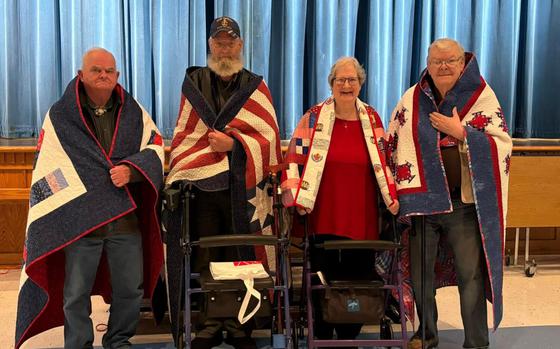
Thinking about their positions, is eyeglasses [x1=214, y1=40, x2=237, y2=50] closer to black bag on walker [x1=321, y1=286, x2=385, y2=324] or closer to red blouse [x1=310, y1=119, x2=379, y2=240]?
red blouse [x1=310, y1=119, x2=379, y2=240]

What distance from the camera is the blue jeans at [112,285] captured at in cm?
276

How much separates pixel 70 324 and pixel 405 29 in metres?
3.24

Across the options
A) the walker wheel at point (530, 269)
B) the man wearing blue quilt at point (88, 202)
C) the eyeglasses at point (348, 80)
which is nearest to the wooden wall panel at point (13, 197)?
the man wearing blue quilt at point (88, 202)

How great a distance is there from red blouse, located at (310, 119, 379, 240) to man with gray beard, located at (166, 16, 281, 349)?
315 mm

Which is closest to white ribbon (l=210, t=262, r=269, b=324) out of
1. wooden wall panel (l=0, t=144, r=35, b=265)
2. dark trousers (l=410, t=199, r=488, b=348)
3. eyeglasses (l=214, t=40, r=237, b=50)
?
dark trousers (l=410, t=199, r=488, b=348)

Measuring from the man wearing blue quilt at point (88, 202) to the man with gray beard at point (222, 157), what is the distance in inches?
6.5

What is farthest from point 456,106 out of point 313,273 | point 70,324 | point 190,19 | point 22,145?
point 22,145

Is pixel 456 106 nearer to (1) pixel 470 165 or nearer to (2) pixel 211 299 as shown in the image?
(1) pixel 470 165

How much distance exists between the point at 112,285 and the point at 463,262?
1.64 meters

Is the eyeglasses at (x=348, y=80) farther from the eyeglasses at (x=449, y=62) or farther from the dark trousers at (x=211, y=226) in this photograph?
the dark trousers at (x=211, y=226)

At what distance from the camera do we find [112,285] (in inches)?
114

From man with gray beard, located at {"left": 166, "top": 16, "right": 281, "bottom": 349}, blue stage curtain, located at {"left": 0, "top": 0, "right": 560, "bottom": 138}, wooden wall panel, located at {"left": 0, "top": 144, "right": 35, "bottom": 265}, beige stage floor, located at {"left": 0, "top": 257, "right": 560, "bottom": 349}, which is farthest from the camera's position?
blue stage curtain, located at {"left": 0, "top": 0, "right": 560, "bottom": 138}

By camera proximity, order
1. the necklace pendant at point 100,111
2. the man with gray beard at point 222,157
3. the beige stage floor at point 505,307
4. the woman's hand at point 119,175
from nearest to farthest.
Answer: the woman's hand at point 119,175 → the necklace pendant at point 100,111 → the man with gray beard at point 222,157 → the beige stage floor at point 505,307

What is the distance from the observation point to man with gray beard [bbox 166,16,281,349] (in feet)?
9.66
